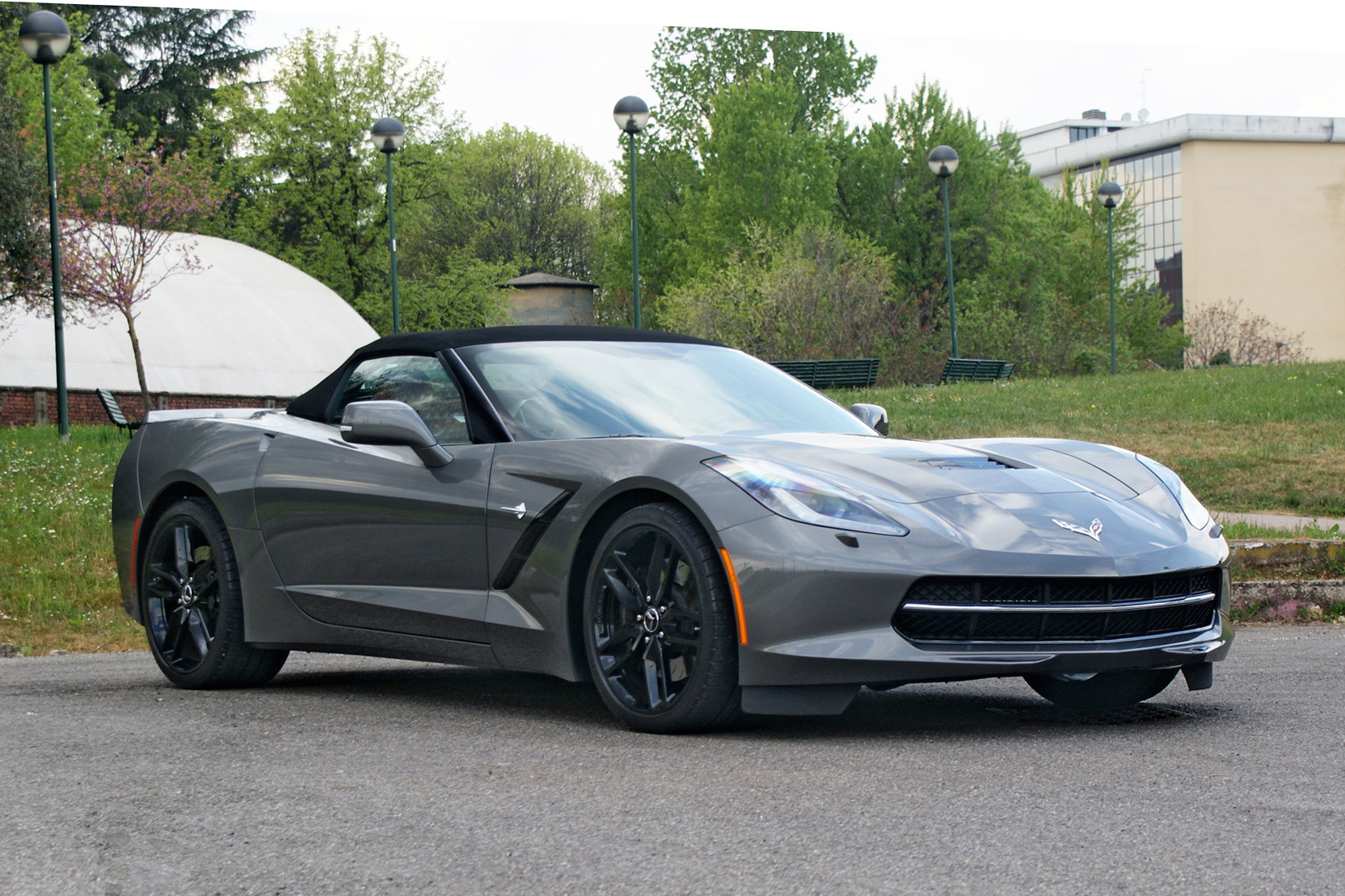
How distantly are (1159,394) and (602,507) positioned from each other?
1707 cm

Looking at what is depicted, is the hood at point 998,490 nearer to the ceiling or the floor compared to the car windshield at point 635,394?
nearer to the floor

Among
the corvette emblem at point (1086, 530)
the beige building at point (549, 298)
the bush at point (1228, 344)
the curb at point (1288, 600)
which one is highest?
the beige building at point (549, 298)

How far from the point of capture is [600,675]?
4.66 m

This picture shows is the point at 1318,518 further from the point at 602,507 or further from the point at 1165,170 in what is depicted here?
the point at 1165,170

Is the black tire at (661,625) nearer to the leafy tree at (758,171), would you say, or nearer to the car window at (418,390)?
the car window at (418,390)

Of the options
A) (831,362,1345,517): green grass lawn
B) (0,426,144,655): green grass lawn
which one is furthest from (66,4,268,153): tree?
(0,426,144,655): green grass lawn

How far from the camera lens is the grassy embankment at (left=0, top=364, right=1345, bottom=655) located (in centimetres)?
991

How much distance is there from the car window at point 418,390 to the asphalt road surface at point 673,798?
3.29 ft

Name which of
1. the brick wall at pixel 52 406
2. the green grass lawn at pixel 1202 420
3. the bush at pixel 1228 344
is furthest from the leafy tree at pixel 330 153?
the green grass lawn at pixel 1202 420

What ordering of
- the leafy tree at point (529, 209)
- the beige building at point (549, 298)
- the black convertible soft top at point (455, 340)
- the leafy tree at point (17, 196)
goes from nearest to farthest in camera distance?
the black convertible soft top at point (455, 340) → the leafy tree at point (17, 196) → the beige building at point (549, 298) → the leafy tree at point (529, 209)

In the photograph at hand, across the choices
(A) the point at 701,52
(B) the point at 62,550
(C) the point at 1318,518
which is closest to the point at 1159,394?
(C) the point at 1318,518

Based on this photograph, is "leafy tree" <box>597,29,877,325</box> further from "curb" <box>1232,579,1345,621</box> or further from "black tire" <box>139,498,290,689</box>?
"black tire" <box>139,498,290,689</box>

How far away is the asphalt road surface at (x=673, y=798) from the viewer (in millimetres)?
2949

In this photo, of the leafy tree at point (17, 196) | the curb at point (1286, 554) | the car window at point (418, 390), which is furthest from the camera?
the leafy tree at point (17, 196)
